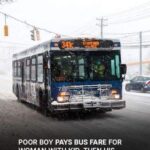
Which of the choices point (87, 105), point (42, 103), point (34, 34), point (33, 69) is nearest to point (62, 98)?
point (87, 105)

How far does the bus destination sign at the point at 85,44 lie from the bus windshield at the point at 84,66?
0.22 m

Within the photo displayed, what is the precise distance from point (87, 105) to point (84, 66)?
56.0 inches

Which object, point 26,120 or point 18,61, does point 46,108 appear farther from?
point 18,61

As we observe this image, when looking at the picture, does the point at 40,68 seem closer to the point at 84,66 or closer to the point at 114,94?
the point at 84,66

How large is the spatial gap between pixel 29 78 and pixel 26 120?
4761mm

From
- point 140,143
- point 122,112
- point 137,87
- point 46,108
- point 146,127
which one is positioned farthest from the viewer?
point 137,87

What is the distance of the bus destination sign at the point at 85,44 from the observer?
18438 millimetres

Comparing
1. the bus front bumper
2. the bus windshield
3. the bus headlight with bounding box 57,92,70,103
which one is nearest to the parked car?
the bus windshield

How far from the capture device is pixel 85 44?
18766 millimetres

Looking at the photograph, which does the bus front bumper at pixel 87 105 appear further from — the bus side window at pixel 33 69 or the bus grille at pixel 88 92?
the bus side window at pixel 33 69

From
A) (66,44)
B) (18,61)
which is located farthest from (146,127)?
(18,61)

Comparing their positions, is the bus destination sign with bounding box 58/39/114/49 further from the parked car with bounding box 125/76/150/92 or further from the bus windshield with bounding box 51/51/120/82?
the parked car with bounding box 125/76/150/92

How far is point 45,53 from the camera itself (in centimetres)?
1917

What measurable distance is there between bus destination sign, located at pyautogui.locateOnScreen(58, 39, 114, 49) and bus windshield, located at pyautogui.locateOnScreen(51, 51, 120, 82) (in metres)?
0.22
